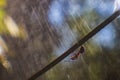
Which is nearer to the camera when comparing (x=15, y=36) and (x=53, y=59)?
(x=53, y=59)

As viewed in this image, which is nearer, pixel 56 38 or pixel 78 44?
pixel 78 44

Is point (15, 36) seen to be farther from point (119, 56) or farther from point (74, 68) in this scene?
point (119, 56)

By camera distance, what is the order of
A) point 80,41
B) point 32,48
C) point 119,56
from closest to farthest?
point 119,56
point 80,41
point 32,48

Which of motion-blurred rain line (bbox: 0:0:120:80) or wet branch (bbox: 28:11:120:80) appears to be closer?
wet branch (bbox: 28:11:120:80)

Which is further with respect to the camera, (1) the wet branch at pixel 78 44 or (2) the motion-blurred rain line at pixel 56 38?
(2) the motion-blurred rain line at pixel 56 38

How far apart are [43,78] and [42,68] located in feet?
0.56

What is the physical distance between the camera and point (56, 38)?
4387 mm

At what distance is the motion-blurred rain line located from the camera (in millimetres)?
3736

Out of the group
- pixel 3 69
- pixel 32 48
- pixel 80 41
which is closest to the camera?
pixel 80 41

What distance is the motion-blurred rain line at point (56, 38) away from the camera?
3.74 metres

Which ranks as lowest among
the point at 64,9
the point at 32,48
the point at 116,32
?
the point at 32,48

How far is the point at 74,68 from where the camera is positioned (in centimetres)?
404

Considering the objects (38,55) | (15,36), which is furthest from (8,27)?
(38,55)

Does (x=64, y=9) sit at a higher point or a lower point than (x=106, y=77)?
higher
